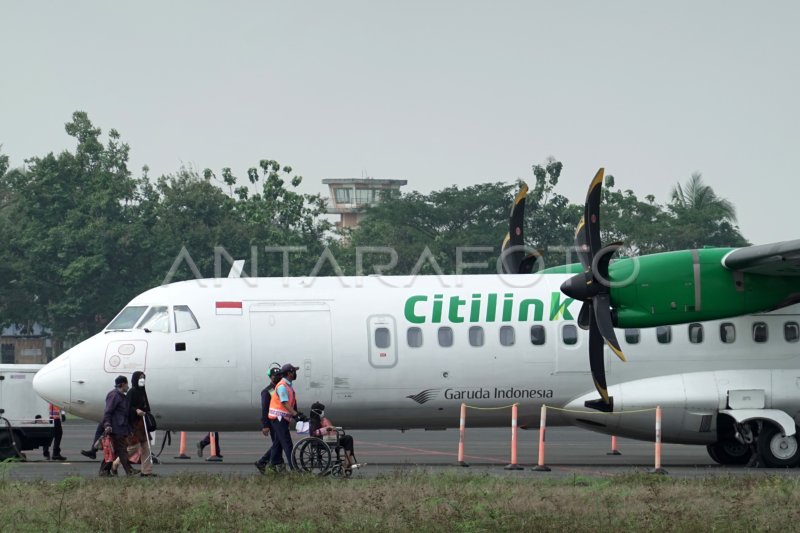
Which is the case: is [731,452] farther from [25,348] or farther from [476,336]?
[25,348]

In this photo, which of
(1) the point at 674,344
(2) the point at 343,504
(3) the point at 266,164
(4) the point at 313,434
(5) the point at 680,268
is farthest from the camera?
(3) the point at 266,164

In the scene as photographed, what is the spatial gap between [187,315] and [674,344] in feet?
30.7


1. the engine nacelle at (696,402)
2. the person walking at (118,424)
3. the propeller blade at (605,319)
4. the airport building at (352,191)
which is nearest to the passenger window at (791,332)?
the engine nacelle at (696,402)

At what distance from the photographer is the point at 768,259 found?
21.7m

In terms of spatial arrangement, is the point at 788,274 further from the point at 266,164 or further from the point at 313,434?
the point at 266,164

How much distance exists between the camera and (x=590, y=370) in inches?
924

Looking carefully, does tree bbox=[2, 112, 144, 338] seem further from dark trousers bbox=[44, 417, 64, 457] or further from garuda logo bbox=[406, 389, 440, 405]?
garuda logo bbox=[406, 389, 440, 405]

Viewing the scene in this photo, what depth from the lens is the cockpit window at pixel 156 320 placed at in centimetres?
2320

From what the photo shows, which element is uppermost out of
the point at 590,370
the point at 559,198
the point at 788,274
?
the point at 559,198

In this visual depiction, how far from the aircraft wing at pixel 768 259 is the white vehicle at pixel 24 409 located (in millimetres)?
14367

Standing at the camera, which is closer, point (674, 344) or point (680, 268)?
point (680, 268)

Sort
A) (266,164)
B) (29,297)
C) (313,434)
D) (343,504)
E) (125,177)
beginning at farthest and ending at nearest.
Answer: (266,164) → (125,177) → (29,297) → (313,434) → (343,504)

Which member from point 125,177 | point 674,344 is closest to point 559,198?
point 125,177

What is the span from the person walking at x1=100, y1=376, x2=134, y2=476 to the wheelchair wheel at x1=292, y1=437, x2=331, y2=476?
2.82 metres
